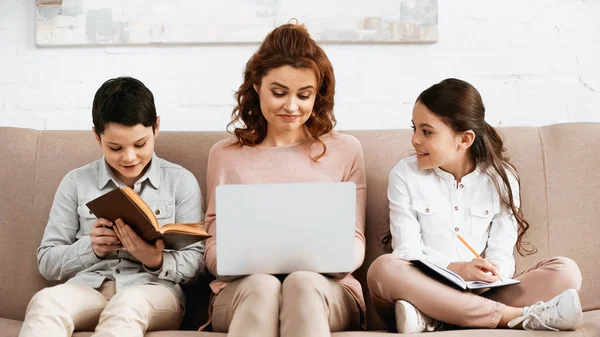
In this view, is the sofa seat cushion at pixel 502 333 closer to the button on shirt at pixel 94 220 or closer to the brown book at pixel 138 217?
the brown book at pixel 138 217

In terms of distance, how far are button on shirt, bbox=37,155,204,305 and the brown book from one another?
→ 19 cm

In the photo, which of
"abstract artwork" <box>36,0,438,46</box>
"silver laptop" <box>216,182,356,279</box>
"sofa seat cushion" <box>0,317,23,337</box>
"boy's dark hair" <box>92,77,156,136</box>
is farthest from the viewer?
"abstract artwork" <box>36,0,438,46</box>

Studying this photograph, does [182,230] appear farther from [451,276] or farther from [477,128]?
[477,128]

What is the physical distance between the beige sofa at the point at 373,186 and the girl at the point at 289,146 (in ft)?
0.45

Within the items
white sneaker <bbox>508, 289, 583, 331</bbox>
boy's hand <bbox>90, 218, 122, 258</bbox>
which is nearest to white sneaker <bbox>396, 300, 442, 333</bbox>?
white sneaker <bbox>508, 289, 583, 331</bbox>

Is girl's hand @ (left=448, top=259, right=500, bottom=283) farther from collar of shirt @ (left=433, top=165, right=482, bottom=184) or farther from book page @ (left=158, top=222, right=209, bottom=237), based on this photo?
book page @ (left=158, top=222, right=209, bottom=237)

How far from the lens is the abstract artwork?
2861mm

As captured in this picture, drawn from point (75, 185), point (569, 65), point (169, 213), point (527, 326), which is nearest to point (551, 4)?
point (569, 65)

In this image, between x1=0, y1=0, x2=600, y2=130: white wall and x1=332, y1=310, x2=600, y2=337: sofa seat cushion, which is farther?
x1=0, y1=0, x2=600, y2=130: white wall

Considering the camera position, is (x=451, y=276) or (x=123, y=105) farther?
(x=123, y=105)

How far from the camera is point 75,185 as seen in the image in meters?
2.41

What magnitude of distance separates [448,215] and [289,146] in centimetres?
53

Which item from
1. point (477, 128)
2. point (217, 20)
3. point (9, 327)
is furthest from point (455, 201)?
point (9, 327)

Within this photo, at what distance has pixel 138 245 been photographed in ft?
7.04
